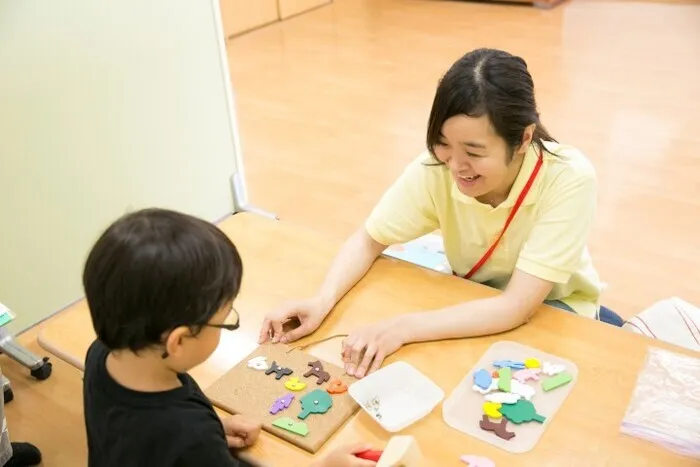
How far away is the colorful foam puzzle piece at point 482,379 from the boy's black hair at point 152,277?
1.46 ft

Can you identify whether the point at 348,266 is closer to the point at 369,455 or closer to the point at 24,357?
the point at 369,455

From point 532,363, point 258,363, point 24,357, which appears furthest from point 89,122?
point 532,363

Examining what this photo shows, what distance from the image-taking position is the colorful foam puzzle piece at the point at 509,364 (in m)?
1.14

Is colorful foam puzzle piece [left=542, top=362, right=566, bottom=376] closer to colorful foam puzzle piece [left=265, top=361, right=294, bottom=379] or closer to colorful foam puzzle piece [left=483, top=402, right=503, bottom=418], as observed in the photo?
colorful foam puzzle piece [left=483, top=402, right=503, bottom=418]

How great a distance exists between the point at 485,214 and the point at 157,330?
2.43 feet

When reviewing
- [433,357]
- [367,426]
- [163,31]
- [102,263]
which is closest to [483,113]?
[433,357]

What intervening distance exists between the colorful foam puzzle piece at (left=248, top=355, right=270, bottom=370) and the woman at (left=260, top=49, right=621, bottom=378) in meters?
0.06

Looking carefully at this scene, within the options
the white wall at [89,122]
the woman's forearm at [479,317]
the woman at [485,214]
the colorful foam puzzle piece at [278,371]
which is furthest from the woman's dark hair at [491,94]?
the white wall at [89,122]

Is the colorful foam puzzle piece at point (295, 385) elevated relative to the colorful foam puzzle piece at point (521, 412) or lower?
elevated

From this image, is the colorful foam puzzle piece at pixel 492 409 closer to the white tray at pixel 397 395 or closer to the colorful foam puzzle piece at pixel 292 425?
the white tray at pixel 397 395

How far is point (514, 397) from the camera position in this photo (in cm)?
108

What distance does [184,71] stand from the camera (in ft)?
7.54

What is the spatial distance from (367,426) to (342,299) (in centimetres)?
34

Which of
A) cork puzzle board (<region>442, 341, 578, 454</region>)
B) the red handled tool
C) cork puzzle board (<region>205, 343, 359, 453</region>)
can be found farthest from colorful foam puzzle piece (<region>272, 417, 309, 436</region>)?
cork puzzle board (<region>442, 341, 578, 454</region>)
